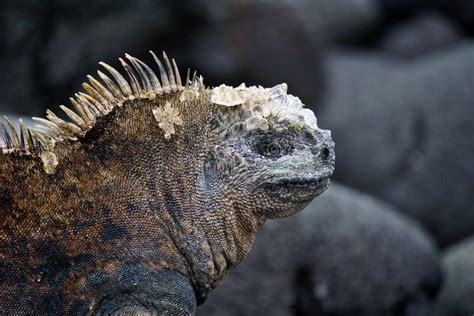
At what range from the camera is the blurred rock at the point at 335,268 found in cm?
557

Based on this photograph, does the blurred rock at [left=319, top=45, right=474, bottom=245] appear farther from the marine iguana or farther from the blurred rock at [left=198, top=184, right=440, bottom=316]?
the marine iguana

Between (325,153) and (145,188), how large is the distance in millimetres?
717

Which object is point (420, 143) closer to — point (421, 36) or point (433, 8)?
point (421, 36)

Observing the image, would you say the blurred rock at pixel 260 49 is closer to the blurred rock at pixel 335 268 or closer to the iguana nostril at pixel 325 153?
the blurred rock at pixel 335 268

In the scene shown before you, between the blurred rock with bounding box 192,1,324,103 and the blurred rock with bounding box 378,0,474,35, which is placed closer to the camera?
the blurred rock with bounding box 192,1,324,103

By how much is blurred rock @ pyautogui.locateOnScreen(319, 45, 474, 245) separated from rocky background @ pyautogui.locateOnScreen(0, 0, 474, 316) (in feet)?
0.05

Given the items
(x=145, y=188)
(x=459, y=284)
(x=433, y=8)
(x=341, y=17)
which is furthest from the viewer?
(x=433, y=8)

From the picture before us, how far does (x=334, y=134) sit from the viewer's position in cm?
988

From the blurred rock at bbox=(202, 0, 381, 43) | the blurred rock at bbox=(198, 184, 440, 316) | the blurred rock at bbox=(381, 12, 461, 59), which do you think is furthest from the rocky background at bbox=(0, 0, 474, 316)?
the blurred rock at bbox=(381, 12, 461, 59)

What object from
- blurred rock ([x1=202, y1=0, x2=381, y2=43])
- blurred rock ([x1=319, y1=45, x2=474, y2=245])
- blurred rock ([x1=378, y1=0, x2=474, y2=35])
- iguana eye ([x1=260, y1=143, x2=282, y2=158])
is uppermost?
iguana eye ([x1=260, y1=143, x2=282, y2=158])

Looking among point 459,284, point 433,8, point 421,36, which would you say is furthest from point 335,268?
point 433,8

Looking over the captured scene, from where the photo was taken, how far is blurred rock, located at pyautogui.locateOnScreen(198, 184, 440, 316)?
5574 millimetres

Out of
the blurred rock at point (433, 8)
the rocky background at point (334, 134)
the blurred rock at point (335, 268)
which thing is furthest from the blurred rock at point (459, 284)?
the blurred rock at point (433, 8)

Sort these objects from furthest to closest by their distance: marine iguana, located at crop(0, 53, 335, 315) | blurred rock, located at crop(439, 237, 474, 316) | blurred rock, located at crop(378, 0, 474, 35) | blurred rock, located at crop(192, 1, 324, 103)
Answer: blurred rock, located at crop(378, 0, 474, 35), blurred rock, located at crop(192, 1, 324, 103), blurred rock, located at crop(439, 237, 474, 316), marine iguana, located at crop(0, 53, 335, 315)
